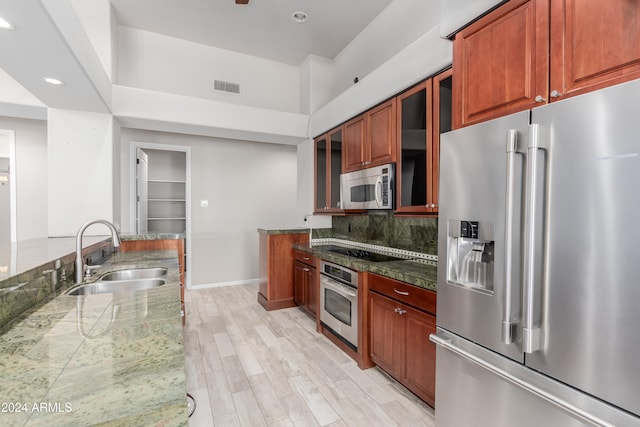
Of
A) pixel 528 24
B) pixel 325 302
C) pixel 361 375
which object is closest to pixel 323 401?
pixel 361 375

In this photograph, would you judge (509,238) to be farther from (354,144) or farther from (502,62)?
(354,144)

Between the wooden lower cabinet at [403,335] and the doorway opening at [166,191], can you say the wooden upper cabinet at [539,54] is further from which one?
the doorway opening at [166,191]

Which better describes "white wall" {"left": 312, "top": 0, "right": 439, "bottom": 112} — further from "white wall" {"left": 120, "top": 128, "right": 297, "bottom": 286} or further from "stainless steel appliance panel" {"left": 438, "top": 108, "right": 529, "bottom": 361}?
"stainless steel appliance panel" {"left": 438, "top": 108, "right": 529, "bottom": 361}

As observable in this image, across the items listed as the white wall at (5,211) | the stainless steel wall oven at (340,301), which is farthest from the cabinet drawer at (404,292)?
the white wall at (5,211)

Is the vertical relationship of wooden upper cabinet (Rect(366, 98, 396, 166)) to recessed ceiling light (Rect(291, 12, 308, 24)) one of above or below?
below

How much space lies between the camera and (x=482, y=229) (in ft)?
4.40

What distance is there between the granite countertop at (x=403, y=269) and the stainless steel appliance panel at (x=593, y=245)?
0.77 meters

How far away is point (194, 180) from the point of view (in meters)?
4.84

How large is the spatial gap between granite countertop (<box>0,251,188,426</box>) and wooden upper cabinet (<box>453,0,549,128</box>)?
5.33 feet

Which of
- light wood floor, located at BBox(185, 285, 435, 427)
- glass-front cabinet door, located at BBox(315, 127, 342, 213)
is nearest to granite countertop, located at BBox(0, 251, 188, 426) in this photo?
light wood floor, located at BBox(185, 285, 435, 427)

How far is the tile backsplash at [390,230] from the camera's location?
104 inches

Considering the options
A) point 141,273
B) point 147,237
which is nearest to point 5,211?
point 147,237

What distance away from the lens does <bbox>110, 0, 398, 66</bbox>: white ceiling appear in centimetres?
321

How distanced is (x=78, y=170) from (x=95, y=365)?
299cm
